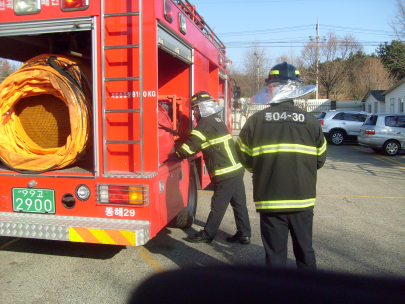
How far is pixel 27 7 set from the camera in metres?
3.97

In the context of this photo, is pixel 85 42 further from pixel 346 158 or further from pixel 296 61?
pixel 296 61

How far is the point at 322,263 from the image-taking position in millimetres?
4379

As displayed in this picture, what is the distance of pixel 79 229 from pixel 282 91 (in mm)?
2312

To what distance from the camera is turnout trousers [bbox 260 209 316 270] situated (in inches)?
113

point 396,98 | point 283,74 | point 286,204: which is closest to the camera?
point 286,204

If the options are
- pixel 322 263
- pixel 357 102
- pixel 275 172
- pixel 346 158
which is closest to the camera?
pixel 275 172

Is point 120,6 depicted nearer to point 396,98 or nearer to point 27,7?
point 27,7

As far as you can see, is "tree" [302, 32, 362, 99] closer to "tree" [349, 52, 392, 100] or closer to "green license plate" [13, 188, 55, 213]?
"tree" [349, 52, 392, 100]

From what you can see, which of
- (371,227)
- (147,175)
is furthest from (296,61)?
(147,175)

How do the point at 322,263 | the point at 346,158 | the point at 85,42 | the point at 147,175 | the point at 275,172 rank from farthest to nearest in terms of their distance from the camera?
1. the point at 346,158
2. the point at 85,42
3. the point at 322,263
4. the point at 147,175
5. the point at 275,172

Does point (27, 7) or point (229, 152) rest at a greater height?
point (27, 7)

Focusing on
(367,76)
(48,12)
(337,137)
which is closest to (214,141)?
(48,12)

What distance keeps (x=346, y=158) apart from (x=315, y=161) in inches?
485

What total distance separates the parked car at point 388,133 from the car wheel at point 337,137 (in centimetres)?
458
